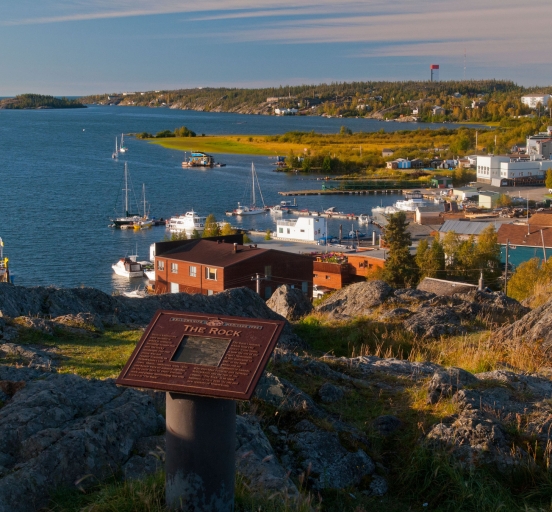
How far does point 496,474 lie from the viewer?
5.15 m

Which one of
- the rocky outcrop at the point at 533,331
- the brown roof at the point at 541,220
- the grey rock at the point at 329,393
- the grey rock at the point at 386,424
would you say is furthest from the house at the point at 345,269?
the grey rock at the point at 386,424

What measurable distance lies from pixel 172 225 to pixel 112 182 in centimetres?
2828

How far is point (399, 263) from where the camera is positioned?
96.7ft

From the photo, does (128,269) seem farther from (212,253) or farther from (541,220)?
(541,220)

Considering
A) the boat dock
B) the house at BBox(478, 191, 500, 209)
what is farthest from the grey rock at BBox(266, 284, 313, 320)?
the boat dock

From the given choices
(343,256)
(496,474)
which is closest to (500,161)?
(343,256)

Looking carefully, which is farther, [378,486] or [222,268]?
[222,268]

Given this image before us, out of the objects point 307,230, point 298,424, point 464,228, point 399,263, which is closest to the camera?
point 298,424

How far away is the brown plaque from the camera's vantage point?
3.86 metres

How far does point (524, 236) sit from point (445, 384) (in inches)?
1125

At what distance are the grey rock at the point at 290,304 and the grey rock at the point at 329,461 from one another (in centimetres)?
693

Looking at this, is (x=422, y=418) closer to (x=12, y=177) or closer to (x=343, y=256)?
(x=343, y=256)

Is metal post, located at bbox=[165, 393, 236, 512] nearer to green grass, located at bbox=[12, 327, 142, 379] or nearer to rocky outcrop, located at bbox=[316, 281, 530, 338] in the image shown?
green grass, located at bbox=[12, 327, 142, 379]

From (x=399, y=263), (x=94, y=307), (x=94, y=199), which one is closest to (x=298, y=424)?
(x=94, y=307)
